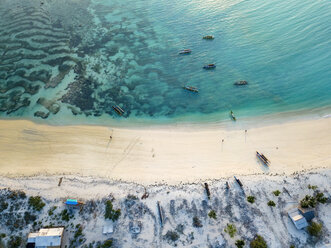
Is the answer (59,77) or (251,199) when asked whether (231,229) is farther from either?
(59,77)

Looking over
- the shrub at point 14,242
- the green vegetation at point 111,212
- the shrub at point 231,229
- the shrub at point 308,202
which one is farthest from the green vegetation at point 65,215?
the shrub at point 308,202

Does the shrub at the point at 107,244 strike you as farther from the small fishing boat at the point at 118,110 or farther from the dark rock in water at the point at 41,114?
the dark rock in water at the point at 41,114

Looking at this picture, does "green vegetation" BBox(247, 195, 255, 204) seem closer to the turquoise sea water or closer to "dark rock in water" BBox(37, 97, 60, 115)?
the turquoise sea water

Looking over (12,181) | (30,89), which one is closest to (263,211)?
(12,181)

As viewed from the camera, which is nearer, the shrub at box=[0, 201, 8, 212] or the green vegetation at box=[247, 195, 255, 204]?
the green vegetation at box=[247, 195, 255, 204]

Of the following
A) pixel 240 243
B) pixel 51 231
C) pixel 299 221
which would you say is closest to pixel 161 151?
pixel 240 243

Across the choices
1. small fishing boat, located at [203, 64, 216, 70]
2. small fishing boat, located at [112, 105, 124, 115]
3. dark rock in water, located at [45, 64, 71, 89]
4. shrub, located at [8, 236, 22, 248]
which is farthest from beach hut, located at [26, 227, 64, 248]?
small fishing boat, located at [203, 64, 216, 70]

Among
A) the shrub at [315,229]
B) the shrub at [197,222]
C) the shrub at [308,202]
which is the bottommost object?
the shrub at [315,229]
